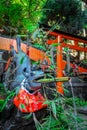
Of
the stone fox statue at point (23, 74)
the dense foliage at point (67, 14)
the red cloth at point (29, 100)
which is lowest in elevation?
the red cloth at point (29, 100)

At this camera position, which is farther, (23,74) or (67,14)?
(67,14)

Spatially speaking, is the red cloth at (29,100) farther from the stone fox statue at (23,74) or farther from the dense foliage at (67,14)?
the dense foliage at (67,14)

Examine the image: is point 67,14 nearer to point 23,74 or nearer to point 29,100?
point 23,74

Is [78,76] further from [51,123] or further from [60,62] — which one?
[51,123]

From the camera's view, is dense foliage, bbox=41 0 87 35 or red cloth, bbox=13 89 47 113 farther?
dense foliage, bbox=41 0 87 35

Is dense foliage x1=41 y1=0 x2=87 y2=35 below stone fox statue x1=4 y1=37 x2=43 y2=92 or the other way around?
the other way around

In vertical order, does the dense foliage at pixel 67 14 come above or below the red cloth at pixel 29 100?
above

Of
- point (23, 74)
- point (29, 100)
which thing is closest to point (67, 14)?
point (23, 74)

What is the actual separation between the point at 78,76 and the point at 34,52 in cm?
378

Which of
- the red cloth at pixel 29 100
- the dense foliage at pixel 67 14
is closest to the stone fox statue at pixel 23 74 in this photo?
the red cloth at pixel 29 100

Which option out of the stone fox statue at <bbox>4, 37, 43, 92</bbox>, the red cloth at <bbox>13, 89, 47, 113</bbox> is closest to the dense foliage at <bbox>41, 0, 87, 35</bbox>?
the stone fox statue at <bbox>4, 37, 43, 92</bbox>

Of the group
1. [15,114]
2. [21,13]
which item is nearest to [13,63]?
[15,114]

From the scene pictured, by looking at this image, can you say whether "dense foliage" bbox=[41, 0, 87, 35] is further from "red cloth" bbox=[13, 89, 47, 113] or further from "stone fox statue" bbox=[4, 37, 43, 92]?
"red cloth" bbox=[13, 89, 47, 113]

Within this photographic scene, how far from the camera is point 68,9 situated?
552 inches
